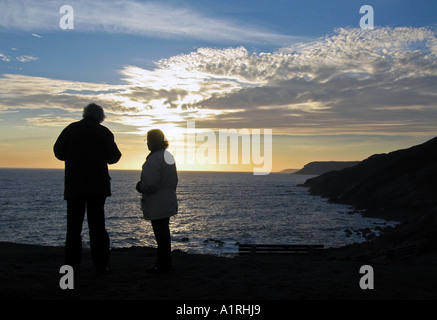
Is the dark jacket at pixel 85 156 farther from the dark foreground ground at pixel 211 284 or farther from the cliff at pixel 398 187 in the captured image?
the cliff at pixel 398 187

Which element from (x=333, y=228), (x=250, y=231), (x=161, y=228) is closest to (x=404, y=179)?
(x=333, y=228)

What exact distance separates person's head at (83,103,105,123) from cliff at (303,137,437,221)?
39.1 metres

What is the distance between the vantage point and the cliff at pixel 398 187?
5044 centimetres

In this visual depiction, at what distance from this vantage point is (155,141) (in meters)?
6.39

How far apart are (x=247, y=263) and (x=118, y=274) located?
300 centimetres

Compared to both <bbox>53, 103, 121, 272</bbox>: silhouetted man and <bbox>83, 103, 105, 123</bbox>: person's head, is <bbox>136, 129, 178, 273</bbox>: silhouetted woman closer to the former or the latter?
<bbox>53, 103, 121, 272</bbox>: silhouetted man

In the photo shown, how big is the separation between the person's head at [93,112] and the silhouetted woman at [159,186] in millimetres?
845

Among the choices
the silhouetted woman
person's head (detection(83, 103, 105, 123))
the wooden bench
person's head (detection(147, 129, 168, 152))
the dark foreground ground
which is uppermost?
person's head (detection(83, 103, 105, 123))

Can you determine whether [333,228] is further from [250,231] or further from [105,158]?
[105,158]

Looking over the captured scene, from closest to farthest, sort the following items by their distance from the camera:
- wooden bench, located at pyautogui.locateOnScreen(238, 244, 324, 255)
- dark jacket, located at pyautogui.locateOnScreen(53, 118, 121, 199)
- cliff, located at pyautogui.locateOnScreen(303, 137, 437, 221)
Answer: dark jacket, located at pyautogui.locateOnScreen(53, 118, 121, 199) → wooden bench, located at pyautogui.locateOnScreen(238, 244, 324, 255) → cliff, located at pyautogui.locateOnScreen(303, 137, 437, 221)

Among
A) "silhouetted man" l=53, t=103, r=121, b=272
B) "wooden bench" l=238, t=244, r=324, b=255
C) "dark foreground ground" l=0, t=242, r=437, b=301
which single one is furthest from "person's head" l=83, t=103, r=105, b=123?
"wooden bench" l=238, t=244, r=324, b=255

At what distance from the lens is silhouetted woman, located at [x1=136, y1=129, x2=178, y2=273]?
6160mm

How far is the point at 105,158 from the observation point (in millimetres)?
6148

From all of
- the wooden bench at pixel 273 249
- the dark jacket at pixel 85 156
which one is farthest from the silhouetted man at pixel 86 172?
the wooden bench at pixel 273 249
